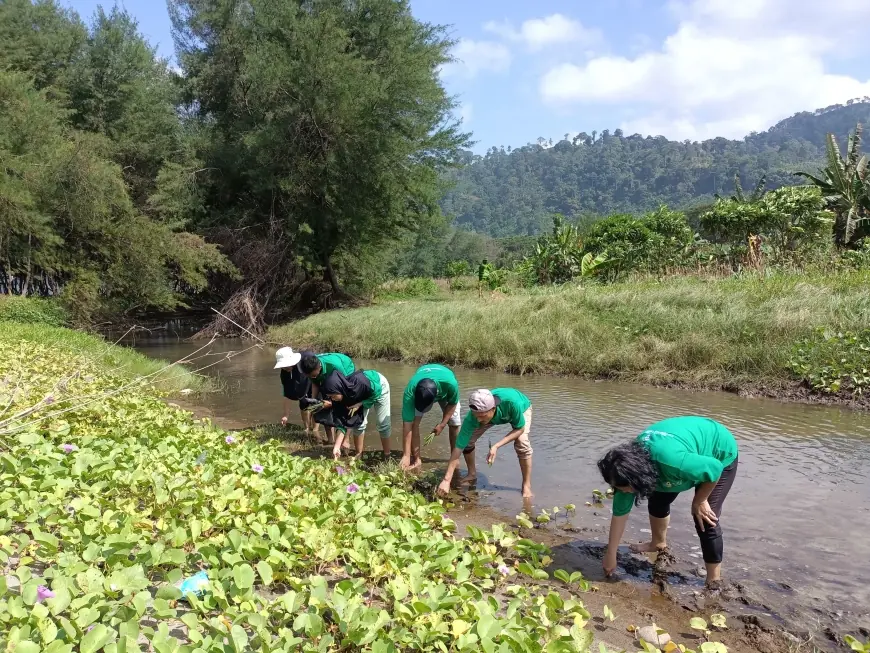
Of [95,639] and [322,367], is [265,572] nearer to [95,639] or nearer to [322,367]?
[95,639]

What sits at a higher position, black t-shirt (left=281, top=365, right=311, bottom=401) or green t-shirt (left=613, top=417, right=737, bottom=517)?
green t-shirt (left=613, top=417, right=737, bottom=517)

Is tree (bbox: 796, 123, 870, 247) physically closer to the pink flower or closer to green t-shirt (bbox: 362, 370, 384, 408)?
green t-shirt (bbox: 362, 370, 384, 408)

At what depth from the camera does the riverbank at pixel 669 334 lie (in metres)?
10.6

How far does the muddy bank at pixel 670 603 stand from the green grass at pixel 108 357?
274 inches

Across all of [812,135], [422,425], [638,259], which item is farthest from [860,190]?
[812,135]

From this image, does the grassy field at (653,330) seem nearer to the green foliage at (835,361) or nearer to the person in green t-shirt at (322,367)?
the green foliage at (835,361)

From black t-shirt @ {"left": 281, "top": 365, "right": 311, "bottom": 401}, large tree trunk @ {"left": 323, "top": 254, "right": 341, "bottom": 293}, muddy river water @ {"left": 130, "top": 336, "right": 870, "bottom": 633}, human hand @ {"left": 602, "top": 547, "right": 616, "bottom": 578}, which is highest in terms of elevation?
large tree trunk @ {"left": 323, "top": 254, "right": 341, "bottom": 293}

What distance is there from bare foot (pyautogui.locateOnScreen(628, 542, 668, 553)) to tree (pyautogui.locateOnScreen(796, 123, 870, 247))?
816 inches

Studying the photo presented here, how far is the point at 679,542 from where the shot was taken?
5.05 meters

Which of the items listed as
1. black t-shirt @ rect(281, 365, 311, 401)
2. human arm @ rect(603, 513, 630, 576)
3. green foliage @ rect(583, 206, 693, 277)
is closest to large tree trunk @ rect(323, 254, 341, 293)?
green foliage @ rect(583, 206, 693, 277)

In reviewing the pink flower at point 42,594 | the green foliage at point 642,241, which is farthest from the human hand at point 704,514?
the green foliage at point 642,241

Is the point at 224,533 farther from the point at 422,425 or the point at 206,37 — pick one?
the point at 206,37

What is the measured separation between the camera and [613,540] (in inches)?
171

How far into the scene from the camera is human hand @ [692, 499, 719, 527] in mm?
4137
